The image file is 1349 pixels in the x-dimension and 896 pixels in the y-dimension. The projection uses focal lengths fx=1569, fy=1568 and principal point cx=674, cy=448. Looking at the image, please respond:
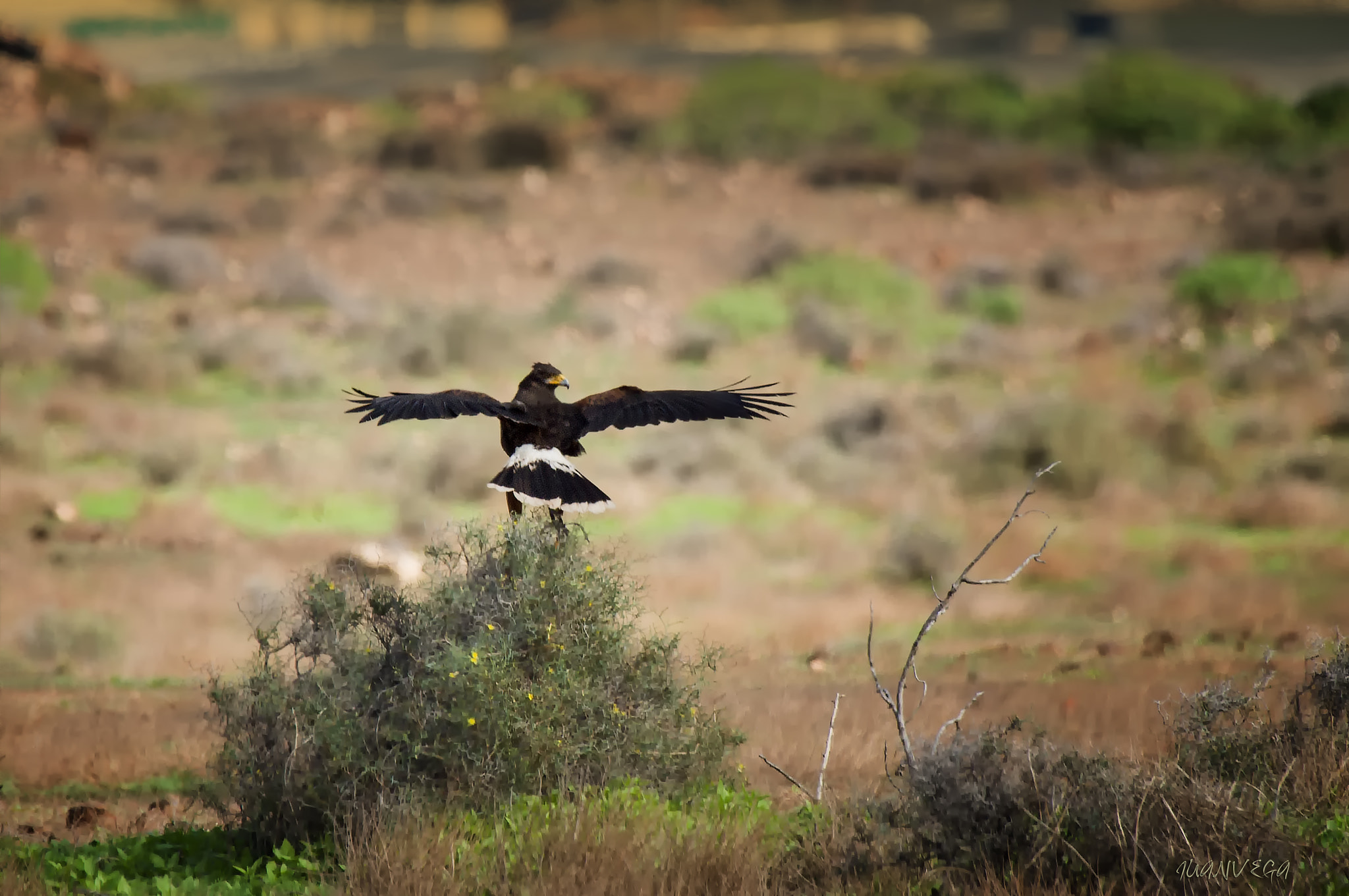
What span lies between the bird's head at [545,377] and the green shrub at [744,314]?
2251 cm

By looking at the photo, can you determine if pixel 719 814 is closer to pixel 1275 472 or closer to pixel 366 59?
pixel 1275 472

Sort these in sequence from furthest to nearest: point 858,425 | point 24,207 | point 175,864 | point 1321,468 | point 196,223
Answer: point 24,207, point 196,223, point 858,425, point 1321,468, point 175,864

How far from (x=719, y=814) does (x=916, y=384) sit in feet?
66.9

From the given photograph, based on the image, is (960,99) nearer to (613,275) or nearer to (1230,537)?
(613,275)

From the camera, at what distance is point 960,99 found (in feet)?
297

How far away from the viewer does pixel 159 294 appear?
3497cm

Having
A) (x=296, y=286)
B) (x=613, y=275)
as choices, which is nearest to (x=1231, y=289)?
(x=613, y=275)

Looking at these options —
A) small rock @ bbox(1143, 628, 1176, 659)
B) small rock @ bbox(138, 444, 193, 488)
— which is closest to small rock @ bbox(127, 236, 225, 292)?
small rock @ bbox(138, 444, 193, 488)

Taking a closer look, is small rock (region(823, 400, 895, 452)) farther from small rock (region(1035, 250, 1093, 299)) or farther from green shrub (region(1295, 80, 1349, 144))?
green shrub (region(1295, 80, 1349, 144))

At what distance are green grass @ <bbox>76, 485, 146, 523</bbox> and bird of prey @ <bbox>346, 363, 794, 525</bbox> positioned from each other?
36.4 ft

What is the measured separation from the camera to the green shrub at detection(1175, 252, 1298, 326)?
32.8 m

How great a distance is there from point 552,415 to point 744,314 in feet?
79.5
